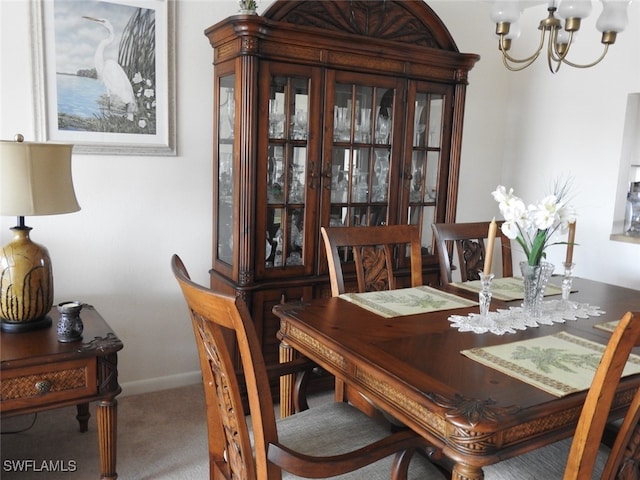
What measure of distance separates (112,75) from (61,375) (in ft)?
4.67

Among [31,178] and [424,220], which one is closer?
[31,178]

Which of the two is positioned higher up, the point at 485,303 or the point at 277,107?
the point at 277,107

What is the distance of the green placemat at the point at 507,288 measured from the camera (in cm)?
211

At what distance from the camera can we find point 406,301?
1969mm

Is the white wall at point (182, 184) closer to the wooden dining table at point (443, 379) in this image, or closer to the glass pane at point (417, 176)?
the glass pane at point (417, 176)

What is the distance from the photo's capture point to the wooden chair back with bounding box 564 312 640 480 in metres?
1.05

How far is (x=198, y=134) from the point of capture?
2.76m

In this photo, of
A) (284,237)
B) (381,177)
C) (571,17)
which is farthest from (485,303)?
(381,177)

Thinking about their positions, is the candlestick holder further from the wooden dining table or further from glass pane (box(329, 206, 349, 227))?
glass pane (box(329, 206, 349, 227))

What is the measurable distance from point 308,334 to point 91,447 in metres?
1.30

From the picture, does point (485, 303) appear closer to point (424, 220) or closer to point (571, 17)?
point (571, 17)

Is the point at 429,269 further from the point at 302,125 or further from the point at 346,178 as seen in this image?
the point at 302,125

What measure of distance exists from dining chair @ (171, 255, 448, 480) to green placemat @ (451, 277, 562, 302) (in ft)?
2.68

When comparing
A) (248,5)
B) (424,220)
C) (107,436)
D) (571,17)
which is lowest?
(107,436)
